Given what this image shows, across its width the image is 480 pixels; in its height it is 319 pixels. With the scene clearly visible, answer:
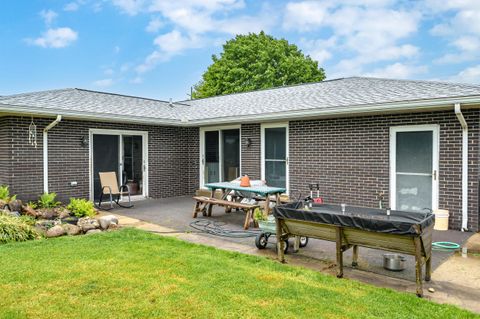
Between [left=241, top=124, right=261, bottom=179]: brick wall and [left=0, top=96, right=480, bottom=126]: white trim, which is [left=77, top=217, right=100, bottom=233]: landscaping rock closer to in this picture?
[left=0, top=96, right=480, bottom=126]: white trim

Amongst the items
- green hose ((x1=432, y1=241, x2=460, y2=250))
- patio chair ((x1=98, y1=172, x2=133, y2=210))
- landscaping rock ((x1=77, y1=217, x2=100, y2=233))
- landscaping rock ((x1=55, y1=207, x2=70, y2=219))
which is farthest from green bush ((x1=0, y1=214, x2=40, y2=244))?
green hose ((x1=432, y1=241, x2=460, y2=250))

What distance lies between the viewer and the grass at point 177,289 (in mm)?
3156

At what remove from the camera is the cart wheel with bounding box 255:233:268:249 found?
534 cm

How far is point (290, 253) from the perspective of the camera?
512 centimetres

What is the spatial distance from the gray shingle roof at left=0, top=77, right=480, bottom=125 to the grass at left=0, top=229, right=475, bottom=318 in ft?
14.1

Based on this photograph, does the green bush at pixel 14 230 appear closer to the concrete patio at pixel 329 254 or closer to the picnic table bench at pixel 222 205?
the concrete patio at pixel 329 254

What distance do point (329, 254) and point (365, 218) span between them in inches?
56.2

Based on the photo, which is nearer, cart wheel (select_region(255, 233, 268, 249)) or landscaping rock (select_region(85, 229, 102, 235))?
cart wheel (select_region(255, 233, 268, 249))

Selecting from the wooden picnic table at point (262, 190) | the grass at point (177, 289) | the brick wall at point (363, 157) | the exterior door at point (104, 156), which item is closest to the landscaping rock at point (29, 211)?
the exterior door at point (104, 156)

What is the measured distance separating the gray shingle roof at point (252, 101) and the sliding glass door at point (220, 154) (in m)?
0.70

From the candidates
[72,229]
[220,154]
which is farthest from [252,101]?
[72,229]

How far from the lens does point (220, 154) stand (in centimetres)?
1104

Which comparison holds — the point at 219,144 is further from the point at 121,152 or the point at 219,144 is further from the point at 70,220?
the point at 70,220

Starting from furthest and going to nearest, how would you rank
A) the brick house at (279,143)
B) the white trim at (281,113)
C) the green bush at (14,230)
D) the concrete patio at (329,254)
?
the brick house at (279,143)
the white trim at (281,113)
the green bush at (14,230)
the concrete patio at (329,254)
